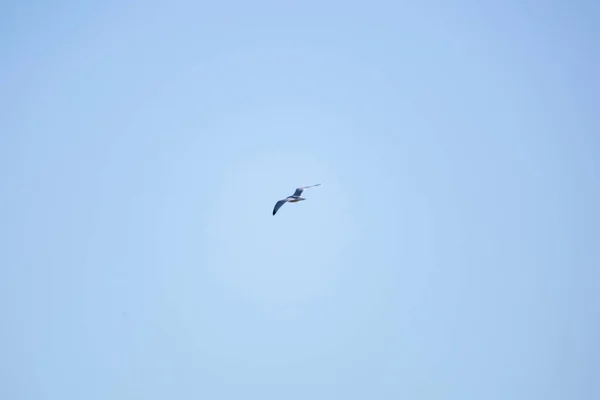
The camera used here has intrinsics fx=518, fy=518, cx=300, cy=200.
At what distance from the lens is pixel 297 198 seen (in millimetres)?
70875
